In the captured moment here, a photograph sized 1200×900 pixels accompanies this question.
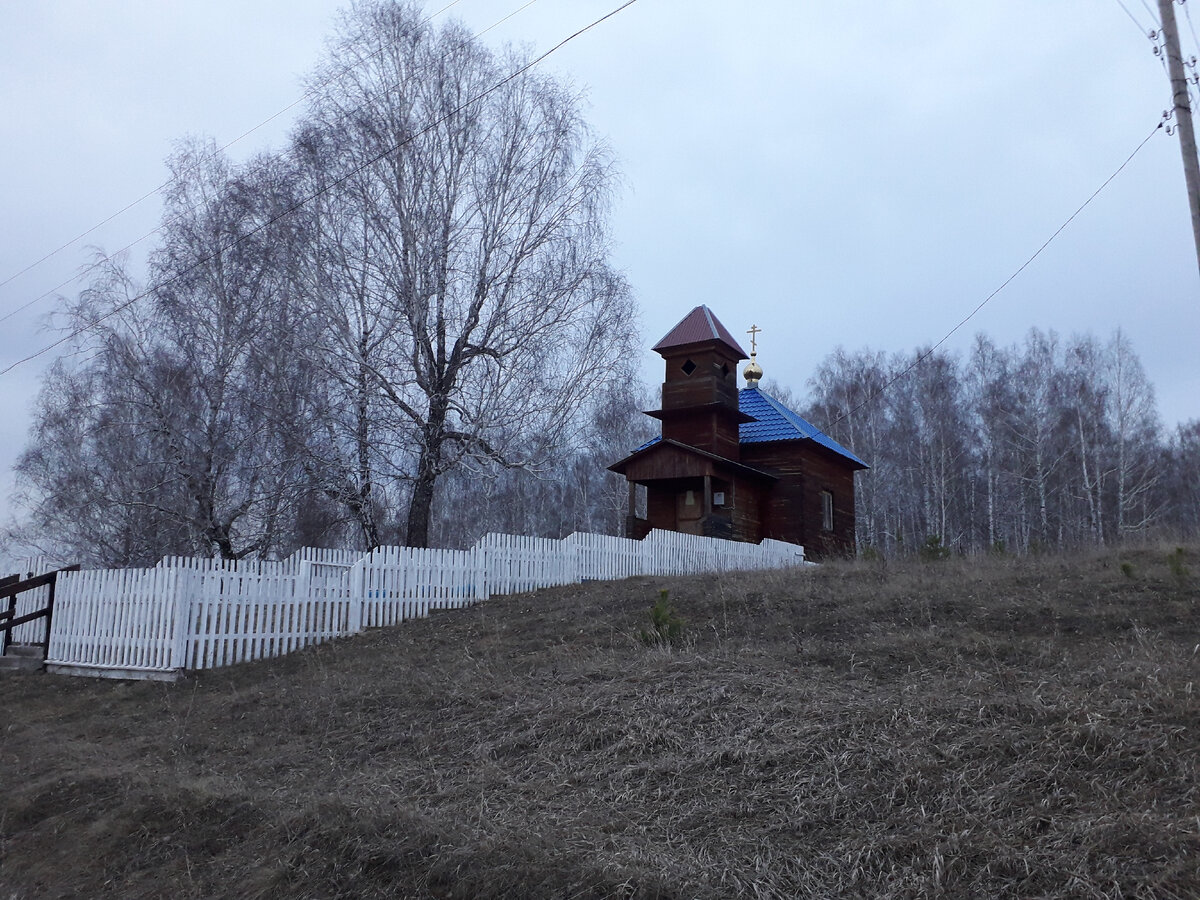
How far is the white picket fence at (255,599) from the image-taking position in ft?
37.4

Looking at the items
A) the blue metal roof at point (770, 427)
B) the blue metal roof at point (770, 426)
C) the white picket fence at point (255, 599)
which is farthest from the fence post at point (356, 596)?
the blue metal roof at point (770, 426)

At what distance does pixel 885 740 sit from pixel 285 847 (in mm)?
3695

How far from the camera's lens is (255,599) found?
39.4ft

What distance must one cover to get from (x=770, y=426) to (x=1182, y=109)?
69.3 feet

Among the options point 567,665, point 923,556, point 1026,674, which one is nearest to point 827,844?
point 1026,674

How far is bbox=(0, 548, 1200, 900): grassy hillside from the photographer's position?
4344 mm

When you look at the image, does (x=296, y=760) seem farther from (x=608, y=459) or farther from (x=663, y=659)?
(x=608, y=459)

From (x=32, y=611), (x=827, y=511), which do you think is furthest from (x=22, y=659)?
(x=827, y=511)

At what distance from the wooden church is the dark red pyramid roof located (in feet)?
0.11

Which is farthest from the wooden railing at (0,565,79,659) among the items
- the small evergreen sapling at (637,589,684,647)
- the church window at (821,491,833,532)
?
the church window at (821,491,833,532)

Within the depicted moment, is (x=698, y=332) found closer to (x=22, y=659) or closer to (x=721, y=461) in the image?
Result: (x=721, y=461)

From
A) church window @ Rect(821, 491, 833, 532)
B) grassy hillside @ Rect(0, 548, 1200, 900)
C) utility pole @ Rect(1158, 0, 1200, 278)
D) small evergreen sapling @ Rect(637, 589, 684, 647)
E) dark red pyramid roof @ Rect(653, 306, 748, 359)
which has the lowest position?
grassy hillside @ Rect(0, 548, 1200, 900)

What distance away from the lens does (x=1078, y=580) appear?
10016 millimetres

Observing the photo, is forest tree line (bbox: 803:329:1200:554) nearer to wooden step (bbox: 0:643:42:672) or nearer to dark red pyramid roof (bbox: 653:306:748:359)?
dark red pyramid roof (bbox: 653:306:748:359)
